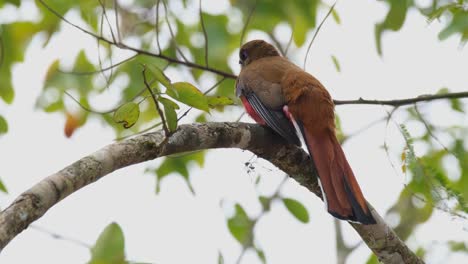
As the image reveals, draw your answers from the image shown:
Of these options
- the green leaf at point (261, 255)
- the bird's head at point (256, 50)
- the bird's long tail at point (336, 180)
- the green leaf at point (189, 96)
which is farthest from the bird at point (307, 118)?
the green leaf at point (189, 96)

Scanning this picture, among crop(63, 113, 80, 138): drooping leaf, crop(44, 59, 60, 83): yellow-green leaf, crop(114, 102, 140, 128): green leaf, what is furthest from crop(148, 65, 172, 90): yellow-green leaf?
crop(63, 113, 80, 138): drooping leaf

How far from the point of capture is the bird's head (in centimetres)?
484

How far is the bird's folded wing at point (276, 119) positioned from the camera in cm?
324

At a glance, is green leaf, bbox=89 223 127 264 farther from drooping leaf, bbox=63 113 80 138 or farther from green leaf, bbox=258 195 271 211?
drooping leaf, bbox=63 113 80 138

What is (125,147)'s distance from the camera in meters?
2.32

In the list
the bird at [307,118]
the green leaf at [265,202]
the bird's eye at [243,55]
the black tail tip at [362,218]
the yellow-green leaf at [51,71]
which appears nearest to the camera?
the black tail tip at [362,218]

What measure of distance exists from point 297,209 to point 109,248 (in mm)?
1515

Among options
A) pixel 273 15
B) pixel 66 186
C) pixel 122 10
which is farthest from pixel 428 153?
pixel 66 186

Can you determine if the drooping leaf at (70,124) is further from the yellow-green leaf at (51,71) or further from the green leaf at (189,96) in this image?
the green leaf at (189,96)

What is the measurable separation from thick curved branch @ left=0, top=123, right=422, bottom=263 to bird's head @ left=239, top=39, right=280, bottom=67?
1.64m

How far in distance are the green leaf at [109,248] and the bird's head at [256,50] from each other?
256 centimetres

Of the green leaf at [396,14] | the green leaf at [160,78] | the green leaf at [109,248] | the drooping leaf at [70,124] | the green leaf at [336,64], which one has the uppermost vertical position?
the drooping leaf at [70,124]

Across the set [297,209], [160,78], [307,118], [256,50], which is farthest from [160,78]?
[256,50]

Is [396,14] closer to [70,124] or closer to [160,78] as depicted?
[160,78]
